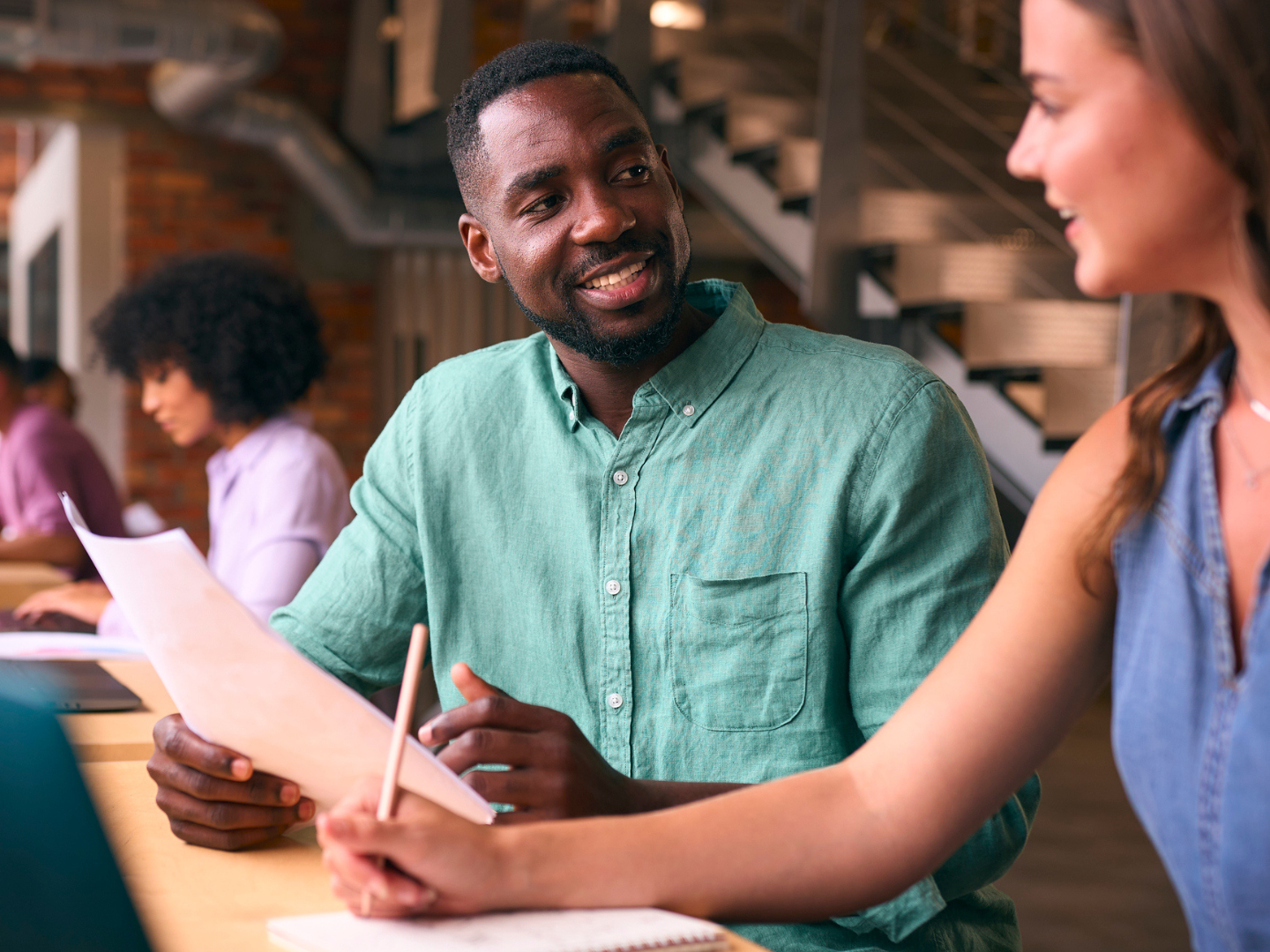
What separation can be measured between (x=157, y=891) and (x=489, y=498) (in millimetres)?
544

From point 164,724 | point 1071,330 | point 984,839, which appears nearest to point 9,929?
point 164,724

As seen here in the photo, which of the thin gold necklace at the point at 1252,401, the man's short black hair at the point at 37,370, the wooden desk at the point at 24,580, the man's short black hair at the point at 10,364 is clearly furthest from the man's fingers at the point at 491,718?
the man's short black hair at the point at 37,370

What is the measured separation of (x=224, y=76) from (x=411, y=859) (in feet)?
17.1

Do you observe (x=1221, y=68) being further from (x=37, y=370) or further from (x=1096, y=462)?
(x=37, y=370)

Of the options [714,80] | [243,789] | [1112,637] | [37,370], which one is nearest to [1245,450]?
[1112,637]

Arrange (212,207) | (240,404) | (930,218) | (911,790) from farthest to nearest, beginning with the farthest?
(212,207)
(930,218)
(240,404)
(911,790)

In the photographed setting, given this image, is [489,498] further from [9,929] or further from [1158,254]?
Answer: [9,929]

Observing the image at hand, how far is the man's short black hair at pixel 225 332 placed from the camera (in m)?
2.82

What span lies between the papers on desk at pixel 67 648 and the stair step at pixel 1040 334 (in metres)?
2.47

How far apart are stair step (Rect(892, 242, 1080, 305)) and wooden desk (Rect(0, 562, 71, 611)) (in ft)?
8.11

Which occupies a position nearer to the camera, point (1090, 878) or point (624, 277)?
point (624, 277)

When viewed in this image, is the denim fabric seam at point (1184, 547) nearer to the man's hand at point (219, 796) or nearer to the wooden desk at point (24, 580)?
the man's hand at point (219, 796)

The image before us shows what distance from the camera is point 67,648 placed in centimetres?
204

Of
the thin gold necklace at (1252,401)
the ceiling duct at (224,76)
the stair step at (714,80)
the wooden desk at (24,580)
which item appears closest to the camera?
the thin gold necklace at (1252,401)
